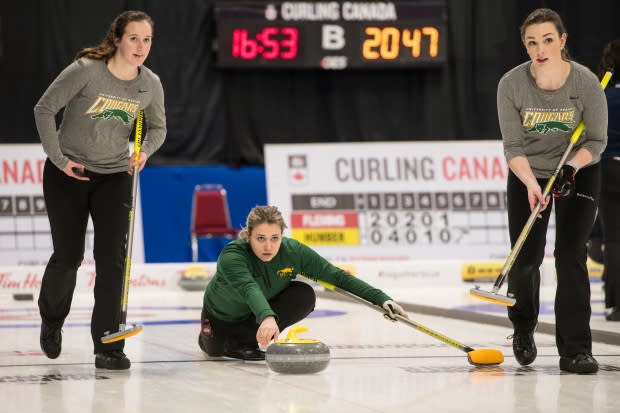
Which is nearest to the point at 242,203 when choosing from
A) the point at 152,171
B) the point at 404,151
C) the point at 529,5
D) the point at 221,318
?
the point at 152,171

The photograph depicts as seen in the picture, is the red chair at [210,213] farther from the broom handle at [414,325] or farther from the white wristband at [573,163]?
the white wristband at [573,163]

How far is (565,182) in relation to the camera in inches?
173

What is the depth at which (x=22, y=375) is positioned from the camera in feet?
14.5

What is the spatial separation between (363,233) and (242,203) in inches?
66.0

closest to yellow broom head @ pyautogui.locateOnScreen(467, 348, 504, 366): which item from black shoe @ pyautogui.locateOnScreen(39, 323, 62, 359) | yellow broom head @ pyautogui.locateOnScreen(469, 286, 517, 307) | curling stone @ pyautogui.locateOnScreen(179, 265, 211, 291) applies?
yellow broom head @ pyautogui.locateOnScreen(469, 286, 517, 307)

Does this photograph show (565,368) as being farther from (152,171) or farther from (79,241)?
(152,171)

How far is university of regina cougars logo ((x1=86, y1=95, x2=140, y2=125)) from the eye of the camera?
4.68 meters

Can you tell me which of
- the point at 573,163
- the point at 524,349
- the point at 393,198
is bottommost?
the point at 524,349

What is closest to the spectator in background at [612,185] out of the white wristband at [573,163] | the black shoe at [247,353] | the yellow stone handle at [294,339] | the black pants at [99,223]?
the white wristband at [573,163]

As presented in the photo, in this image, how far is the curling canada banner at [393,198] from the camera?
11883 mm

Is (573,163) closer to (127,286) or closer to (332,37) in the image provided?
(127,286)

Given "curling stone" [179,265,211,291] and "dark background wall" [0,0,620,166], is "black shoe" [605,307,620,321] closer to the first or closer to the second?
"curling stone" [179,265,211,291]

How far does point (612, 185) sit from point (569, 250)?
6.04 feet

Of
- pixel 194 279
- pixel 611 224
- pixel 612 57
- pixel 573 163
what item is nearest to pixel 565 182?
pixel 573 163
